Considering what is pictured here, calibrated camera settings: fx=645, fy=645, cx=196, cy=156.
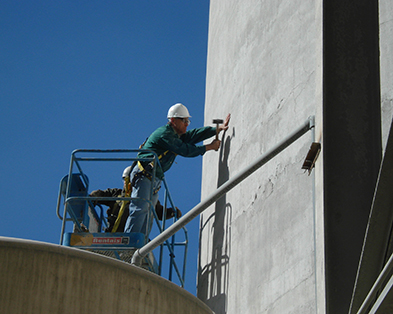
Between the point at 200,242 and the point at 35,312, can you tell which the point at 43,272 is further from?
the point at 200,242

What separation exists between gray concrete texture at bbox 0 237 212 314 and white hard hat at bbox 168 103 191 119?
657 centimetres

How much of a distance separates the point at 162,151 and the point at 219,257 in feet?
8.14

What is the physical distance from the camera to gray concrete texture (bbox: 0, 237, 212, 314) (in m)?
5.07

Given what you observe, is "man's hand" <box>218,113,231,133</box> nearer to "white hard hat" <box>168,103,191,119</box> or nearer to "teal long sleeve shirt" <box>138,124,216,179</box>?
"teal long sleeve shirt" <box>138,124,216,179</box>

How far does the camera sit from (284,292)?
684 centimetres

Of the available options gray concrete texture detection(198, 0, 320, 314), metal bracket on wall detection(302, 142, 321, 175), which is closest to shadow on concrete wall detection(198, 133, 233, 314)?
gray concrete texture detection(198, 0, 320, 314)

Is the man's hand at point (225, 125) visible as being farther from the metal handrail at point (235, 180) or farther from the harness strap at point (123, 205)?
the metal handrail at point (235, 180)

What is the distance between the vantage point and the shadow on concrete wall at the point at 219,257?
31.2 ft

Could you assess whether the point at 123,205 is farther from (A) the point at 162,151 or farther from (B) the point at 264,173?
(B) the point at 264,173

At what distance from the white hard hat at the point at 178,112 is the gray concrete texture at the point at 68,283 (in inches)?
259

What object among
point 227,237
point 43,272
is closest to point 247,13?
point 227,237

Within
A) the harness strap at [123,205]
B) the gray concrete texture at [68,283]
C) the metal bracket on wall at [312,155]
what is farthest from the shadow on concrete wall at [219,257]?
the metal bracket on wall at [312,155]

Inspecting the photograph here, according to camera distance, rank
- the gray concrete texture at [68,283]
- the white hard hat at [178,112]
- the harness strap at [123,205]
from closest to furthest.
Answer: the gray concrete texture at [68,283], the harness strap at [123,205], the white hard hat at [178,112]

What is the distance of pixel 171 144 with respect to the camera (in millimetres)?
11344
